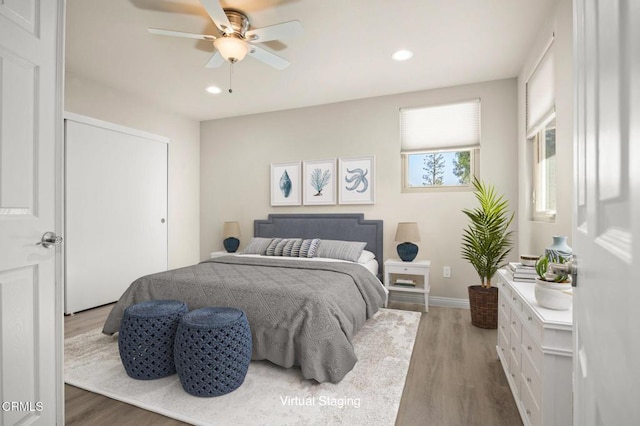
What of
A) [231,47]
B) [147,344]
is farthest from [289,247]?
[231,47]

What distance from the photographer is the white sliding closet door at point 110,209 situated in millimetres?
3609

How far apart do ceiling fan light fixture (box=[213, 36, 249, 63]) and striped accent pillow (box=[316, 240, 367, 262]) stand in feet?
7.61

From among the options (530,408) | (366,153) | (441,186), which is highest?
(366,153)

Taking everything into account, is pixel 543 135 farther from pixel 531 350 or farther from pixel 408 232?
pixel 531 350

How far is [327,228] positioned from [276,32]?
261 cm

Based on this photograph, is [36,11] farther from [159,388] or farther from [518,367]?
[518,367]

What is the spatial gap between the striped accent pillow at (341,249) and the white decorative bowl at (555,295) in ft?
7.53

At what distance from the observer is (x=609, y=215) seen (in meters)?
0.50

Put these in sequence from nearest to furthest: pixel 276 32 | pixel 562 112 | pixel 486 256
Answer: pixel 562 112
pixel 276 32
pixel 486 256

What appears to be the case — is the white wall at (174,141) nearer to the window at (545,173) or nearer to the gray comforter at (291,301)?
the gray comforter at (291,301)

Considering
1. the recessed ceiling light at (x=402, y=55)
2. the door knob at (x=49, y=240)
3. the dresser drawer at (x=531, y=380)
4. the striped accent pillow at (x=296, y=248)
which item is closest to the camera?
the door knob at (x=49, y=240)

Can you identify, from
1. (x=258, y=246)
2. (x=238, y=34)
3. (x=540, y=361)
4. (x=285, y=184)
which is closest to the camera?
(x=540, y=361)

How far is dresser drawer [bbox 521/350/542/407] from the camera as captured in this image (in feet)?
4.89

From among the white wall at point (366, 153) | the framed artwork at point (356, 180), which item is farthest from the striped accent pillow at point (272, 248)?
the framed artwork at point (356, 180)
